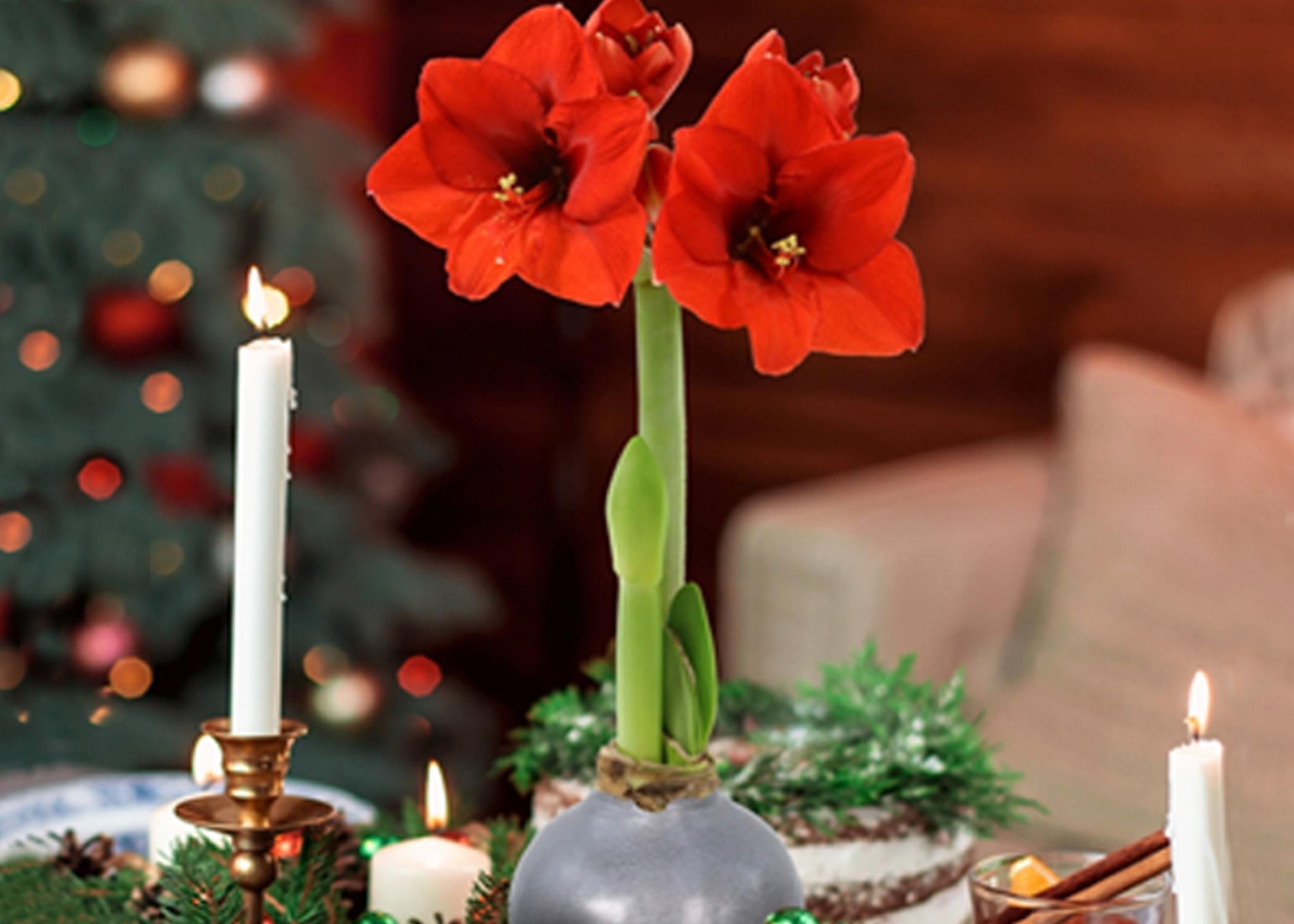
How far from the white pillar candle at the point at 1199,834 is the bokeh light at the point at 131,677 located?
171 cm

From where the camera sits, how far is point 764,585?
6.66ft

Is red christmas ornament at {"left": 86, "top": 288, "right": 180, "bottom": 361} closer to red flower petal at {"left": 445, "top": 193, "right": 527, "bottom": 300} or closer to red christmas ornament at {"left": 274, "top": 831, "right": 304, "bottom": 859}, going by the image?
red christmas ornament at {"left": 274, "top": 831, "right": 304, "bottom": 859}

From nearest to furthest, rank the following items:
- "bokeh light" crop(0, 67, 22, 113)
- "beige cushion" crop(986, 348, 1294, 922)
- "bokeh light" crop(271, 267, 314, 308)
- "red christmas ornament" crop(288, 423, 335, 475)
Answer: "beige cushion" crop(986, 348, 1294, 922) < "bokeh light" crop(0, 67, 22, 113) < "bokeh light" crop(271, 267, 314, 308) < "red christmas ornament" crop(288, 423, 335, 475)

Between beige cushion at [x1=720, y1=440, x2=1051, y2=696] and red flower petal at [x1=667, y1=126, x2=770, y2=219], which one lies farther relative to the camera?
beige cushion at [x1=720, y1=440, x2=1051, y2=696]

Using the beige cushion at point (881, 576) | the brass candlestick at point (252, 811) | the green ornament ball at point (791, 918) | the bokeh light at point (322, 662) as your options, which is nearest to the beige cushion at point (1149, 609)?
the beige cushion at point (881, 576)

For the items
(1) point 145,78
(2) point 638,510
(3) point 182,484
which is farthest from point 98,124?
(2) point 638,510

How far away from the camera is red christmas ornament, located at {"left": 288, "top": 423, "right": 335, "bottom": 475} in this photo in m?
2.22

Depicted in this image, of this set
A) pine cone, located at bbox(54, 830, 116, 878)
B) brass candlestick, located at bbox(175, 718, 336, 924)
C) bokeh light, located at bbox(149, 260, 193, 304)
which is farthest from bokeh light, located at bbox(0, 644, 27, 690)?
brass candlestick, located at bbox(175, 718, 336, 924)

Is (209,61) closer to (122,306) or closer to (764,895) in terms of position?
(122,306)

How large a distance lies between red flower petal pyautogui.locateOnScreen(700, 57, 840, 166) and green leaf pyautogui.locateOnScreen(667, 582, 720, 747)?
0.51ft

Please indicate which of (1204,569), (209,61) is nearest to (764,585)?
(1204,569)

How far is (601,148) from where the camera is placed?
559mm

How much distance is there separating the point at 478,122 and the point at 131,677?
65.2 inches

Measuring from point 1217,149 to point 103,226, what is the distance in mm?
1634
